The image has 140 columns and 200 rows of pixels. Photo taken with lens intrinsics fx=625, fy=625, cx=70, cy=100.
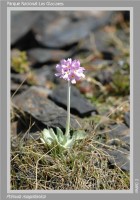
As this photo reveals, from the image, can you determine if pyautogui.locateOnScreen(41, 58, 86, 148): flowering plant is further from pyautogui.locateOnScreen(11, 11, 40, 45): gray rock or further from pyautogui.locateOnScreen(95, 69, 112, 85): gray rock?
pyautogui.locateOnScreen(11, 11, 40, 45): gray rock

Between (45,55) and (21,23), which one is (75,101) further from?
(21,23)

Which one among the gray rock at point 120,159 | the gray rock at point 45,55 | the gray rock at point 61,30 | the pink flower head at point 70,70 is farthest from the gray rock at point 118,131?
the gray rock at point 61,30

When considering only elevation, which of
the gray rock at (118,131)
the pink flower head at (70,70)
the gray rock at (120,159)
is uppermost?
the pink flower head at (70,70)

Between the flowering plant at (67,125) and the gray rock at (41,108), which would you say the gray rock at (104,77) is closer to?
the gray rock at (41,108)

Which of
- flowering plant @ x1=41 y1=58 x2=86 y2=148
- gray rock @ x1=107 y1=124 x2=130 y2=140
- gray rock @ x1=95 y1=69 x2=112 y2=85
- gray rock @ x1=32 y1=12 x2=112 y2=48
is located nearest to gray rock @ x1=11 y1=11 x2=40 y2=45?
gray rock @ x1=32 y1=12 x2=112 y2=48

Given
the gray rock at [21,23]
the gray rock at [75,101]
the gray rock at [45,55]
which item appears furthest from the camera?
the gray rock at [21,23]

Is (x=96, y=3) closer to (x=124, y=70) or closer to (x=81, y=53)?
(x=124, y=70)

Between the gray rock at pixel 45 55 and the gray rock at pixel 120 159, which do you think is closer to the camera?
the gray rock at pixel 120 159
